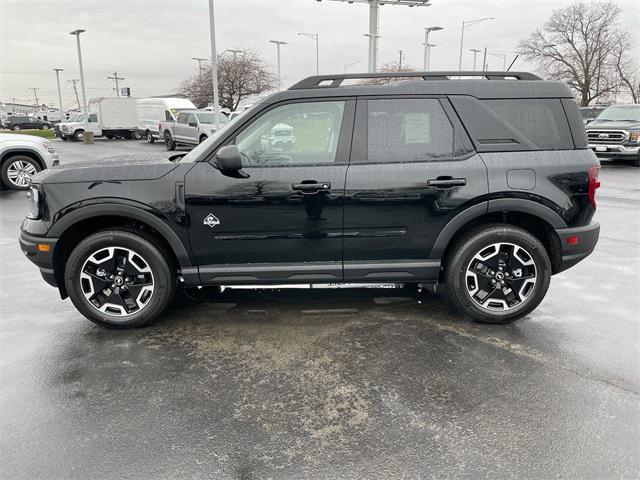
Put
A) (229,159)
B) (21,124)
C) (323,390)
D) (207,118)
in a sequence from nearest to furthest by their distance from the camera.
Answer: (323,390), (229,159), (207,118), (21,124)

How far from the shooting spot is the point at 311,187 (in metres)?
3.81

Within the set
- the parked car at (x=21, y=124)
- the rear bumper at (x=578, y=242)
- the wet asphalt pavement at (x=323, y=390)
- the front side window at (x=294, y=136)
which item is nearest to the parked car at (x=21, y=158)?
the wet asphalt pavement at (x=323, y=390)

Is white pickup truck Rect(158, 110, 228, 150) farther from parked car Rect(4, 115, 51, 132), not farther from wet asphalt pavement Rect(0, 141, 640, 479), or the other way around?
parked car Rect(4, 115, 51, 132)

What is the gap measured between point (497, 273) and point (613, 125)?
1477 centimetres

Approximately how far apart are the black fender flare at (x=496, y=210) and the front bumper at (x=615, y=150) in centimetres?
1369

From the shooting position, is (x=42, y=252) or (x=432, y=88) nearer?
(x=42, y=252)

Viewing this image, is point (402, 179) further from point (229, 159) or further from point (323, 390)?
point (323, 390)


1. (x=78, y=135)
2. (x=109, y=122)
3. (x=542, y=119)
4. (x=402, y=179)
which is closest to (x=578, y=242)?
(x=542, y=119)

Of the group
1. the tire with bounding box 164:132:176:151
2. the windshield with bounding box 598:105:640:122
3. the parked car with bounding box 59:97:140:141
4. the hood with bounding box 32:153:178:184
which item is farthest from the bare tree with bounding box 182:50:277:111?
the hood with bounding box 32:153:178:184

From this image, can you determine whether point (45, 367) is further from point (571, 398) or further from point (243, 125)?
point (571, 398)

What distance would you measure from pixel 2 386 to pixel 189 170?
1.94 m

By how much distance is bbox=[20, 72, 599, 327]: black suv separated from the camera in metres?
3.85

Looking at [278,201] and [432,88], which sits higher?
[432,88]

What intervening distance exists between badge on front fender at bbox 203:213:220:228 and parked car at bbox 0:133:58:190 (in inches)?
371
